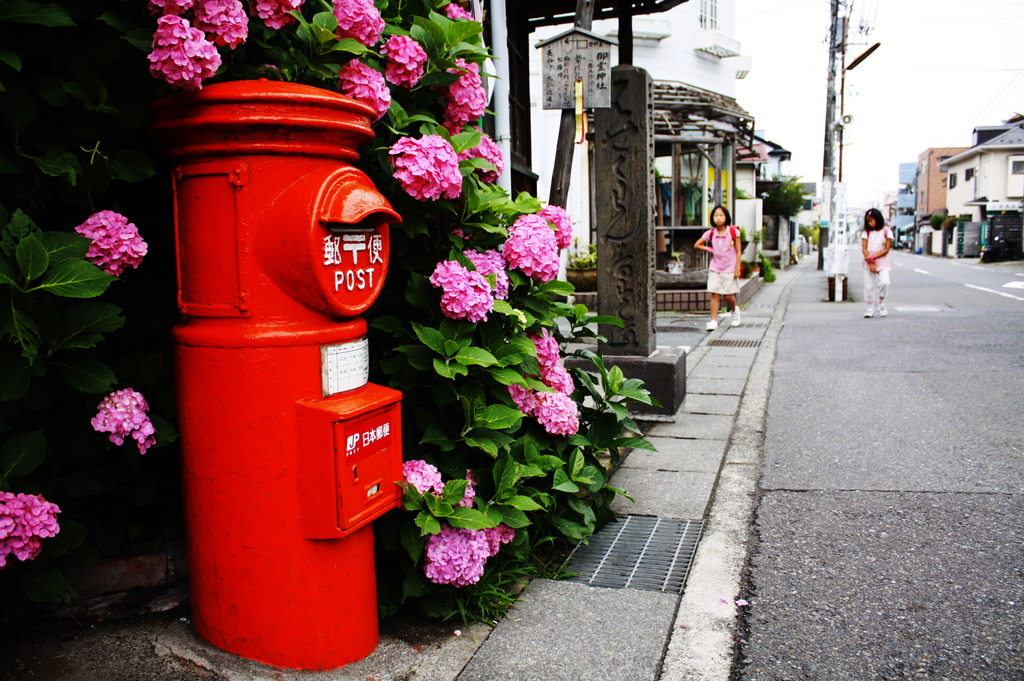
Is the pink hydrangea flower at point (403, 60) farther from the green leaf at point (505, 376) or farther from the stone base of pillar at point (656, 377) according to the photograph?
the stone base of pillar at point (656, 377)

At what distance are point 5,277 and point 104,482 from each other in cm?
90

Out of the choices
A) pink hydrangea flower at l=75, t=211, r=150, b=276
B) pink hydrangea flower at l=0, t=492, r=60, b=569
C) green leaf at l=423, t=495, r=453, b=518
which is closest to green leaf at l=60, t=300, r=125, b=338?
pink hydrangea flower at l=75, t=211, r=150, b=276

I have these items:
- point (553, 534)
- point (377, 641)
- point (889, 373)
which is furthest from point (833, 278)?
point (377, 641)

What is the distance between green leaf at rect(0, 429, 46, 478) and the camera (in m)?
2.13

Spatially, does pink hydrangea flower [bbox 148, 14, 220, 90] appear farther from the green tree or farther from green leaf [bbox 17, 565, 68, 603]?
the green tree

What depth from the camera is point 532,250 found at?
2.88m

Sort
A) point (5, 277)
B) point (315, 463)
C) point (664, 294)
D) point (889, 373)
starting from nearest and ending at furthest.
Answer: point (5, 277)
point (315, 463)
point (889, 373)
point (664, 294)

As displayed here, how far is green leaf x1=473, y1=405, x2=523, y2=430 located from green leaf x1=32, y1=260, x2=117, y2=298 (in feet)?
4.16

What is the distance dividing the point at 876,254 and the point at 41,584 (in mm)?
12760

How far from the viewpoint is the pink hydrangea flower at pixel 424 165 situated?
244cm

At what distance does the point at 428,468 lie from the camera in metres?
2.65

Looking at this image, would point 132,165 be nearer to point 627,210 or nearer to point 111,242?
point 111,242

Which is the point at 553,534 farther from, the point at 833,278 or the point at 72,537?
the point at 833,278

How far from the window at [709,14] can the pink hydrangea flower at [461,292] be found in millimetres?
19260
